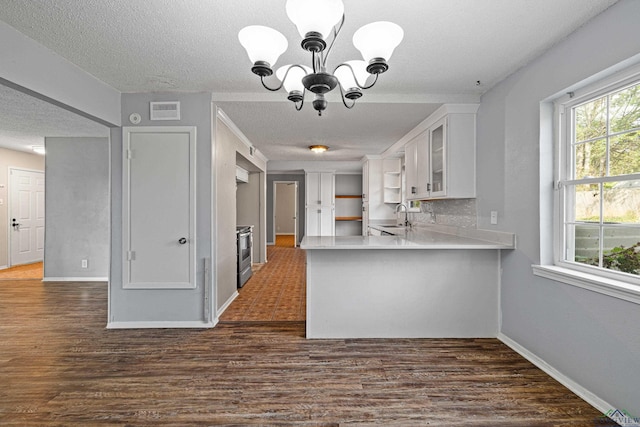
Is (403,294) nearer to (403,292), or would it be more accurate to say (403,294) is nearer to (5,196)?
(403,292)

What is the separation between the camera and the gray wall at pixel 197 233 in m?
3.14

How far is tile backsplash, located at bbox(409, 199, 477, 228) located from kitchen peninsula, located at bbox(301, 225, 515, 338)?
0.54 m

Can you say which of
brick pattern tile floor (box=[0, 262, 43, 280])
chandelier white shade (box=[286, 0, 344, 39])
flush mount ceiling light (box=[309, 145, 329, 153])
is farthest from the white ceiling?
brick pattern tile floor (box=[0, 262, 43, 280])

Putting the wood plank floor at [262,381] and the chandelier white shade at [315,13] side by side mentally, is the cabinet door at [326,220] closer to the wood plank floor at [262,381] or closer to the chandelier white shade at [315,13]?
the wood plank floor at [262,381]

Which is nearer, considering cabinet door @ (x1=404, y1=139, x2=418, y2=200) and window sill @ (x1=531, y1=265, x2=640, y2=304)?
window sill @ (x1=531, y1=265, x2=640, y2=304)

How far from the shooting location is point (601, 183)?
1.98 metres

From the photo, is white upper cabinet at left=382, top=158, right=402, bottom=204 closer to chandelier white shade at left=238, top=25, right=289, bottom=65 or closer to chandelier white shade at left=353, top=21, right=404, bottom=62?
chandelier white shade at left=353, top=21, right=404, bottom=62

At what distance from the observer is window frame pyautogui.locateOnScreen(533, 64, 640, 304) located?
1.78 m

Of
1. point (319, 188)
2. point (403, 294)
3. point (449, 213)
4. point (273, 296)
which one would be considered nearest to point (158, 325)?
point (273, 296)

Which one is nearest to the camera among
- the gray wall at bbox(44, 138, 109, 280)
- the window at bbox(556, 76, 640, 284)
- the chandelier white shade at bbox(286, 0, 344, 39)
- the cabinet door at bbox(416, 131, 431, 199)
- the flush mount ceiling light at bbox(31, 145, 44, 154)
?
the chandelier white shade at bbox(286, 0, 344, 39)

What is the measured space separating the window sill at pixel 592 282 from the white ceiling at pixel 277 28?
162cm

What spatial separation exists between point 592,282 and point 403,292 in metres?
1.38

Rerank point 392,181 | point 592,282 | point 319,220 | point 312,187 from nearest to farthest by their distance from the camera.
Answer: point 592,282
point 392,181
point 312,187
point 319,220

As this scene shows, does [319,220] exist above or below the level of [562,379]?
above
